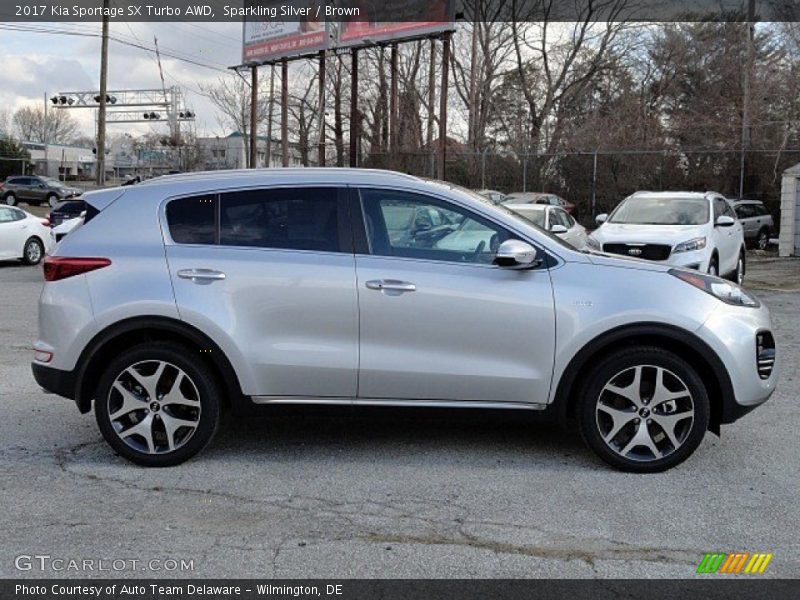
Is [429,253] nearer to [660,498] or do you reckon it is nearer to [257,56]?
[660,498]

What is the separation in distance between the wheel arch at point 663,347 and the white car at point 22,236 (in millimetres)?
14560

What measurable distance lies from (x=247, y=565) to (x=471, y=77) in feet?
134

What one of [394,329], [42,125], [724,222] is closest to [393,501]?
[394,329]

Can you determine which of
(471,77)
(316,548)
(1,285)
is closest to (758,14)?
(471,77)

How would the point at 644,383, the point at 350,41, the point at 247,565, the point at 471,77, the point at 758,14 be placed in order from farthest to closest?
the point at 471,77 < the point at 758,14 < the point at 350,41 < the point at 644,383 < the point at 247,565

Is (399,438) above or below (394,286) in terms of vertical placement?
below

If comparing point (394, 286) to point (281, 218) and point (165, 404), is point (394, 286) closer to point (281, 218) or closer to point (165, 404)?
point (281, 218)

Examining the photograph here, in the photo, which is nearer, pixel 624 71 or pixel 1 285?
pixel 1 285

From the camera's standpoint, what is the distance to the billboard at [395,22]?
95.1ft

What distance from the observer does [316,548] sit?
381 cm

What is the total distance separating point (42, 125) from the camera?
106688 mm

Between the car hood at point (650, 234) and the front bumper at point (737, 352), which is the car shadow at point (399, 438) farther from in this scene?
the car hood at point (650, 234)

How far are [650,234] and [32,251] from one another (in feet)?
42.3

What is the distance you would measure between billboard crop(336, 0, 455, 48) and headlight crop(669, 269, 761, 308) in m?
24.8
